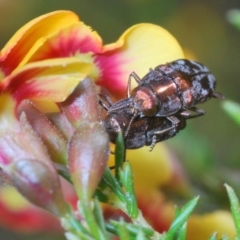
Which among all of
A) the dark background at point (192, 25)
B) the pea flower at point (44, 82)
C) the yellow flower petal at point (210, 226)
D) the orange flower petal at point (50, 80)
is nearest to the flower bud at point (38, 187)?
the pea flower at point (44, 82)

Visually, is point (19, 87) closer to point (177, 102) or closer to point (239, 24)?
point (177, 102)

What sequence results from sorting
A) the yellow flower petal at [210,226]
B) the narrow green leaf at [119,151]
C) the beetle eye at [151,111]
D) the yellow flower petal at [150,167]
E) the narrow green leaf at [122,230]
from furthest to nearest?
the yellow flower petal at [150,167] → the yellow flower petal at [210,226] → the beetle eye at [151,111] → the narrow green leaf at [119,151] → the narrow green leaf at [122,230]

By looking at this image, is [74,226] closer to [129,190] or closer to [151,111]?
[129,190]

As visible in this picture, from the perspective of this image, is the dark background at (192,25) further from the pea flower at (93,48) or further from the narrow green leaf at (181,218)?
the narrow green leaf at (181,218)

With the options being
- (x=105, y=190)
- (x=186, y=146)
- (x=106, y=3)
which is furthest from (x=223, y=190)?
(x=106, y=3)

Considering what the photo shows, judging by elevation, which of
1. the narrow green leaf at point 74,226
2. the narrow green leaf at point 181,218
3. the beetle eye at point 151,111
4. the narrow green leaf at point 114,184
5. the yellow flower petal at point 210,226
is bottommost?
the yellow flower petal at point 210,226

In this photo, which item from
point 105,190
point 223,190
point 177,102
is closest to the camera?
point 105,190

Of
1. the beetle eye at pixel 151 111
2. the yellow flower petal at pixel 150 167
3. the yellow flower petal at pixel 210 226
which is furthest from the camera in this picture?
the yellow flower petal at pixel 150 167

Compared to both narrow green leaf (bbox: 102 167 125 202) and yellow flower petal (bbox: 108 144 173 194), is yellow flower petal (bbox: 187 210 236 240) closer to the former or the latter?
yellow flower petal (bbox: 108 144 173 194)
